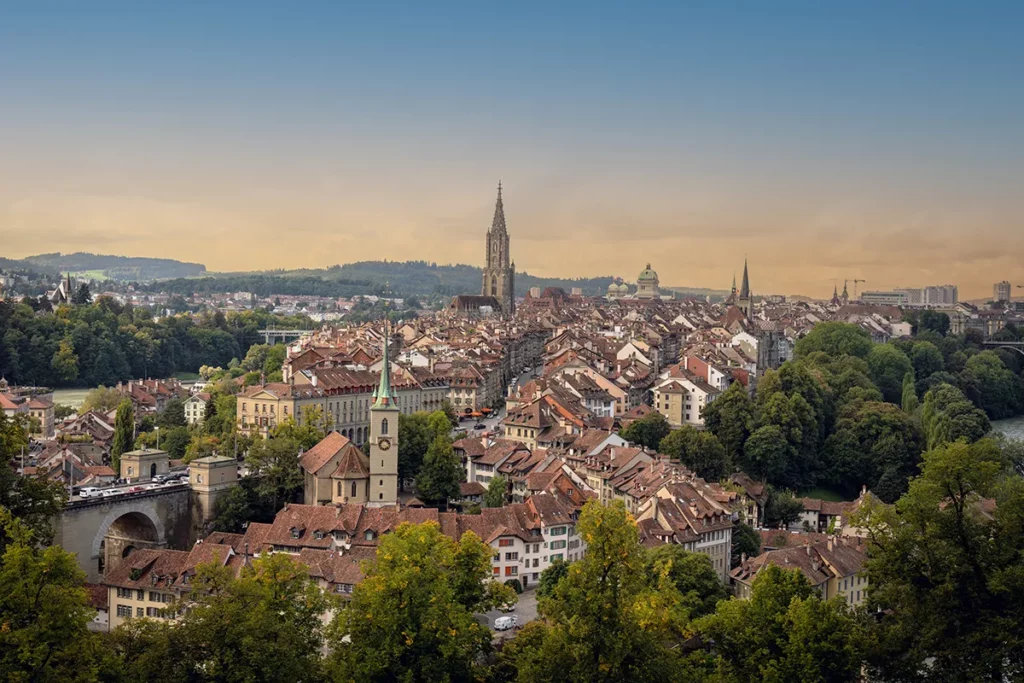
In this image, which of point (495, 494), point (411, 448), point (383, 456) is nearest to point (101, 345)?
point (411, 448)

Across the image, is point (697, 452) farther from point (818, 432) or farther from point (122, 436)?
point (122, 436)

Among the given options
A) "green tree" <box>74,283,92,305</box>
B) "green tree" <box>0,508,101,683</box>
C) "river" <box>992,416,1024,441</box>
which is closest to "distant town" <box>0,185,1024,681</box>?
"green tree" <box>0,508,101,683</box>

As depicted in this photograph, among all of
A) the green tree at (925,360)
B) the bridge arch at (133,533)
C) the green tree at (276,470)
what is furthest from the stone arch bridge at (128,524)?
the green tree at (925,360)

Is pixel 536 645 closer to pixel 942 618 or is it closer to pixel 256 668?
pixel 256 668

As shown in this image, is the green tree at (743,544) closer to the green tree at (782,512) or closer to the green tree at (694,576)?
the green tree at (694,576)

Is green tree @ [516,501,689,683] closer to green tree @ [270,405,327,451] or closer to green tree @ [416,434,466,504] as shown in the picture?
green tree @ [416,434,466,504]

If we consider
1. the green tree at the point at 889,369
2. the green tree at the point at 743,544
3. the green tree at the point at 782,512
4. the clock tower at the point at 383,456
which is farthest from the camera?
the green tree at the point at 889,369

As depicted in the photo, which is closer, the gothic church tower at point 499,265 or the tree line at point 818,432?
the tree line at point 818,432
